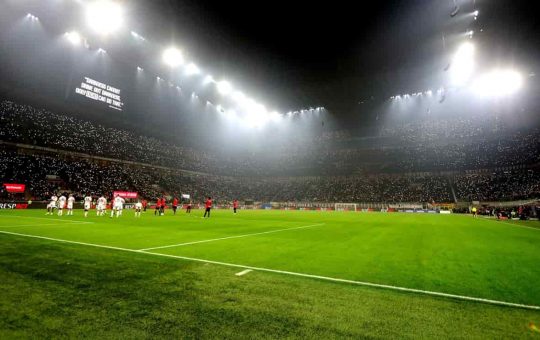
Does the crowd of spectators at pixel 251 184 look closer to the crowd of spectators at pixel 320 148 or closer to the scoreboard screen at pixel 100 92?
the crowd of spectators at pixel 320 148

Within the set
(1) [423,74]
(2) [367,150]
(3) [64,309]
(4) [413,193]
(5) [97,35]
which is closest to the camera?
(3) [64,309]

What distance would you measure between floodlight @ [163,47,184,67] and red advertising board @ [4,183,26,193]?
911 inches

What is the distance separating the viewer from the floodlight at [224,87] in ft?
166

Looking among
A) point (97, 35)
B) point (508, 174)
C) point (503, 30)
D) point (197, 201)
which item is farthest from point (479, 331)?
point (508, 174)

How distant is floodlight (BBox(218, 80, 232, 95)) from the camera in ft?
166

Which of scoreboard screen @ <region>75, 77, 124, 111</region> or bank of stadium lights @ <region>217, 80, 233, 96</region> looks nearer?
scoreboard screen @ <region>75, 77, 124, 111</region>


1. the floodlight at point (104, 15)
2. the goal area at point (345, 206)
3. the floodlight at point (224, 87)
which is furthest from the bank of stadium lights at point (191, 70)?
the goal area at point (345, 206)

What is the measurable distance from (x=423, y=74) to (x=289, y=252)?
42.0m

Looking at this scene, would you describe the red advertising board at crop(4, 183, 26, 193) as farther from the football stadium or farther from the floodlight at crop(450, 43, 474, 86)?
the floodlight at crop(450, 43, 474, 86)

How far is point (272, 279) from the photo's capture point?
17.0 ft

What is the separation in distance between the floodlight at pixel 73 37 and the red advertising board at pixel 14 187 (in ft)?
58.2

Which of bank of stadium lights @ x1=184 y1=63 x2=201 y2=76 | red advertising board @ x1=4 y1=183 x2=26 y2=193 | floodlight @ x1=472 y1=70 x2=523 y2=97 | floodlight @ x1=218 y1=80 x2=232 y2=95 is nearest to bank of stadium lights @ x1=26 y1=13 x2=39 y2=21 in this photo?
bank of stadium lights @ x1=184 y1=63 x2=201 y2=76

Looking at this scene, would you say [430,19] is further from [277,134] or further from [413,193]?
[277,134]

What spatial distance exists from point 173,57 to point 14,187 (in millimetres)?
24347
